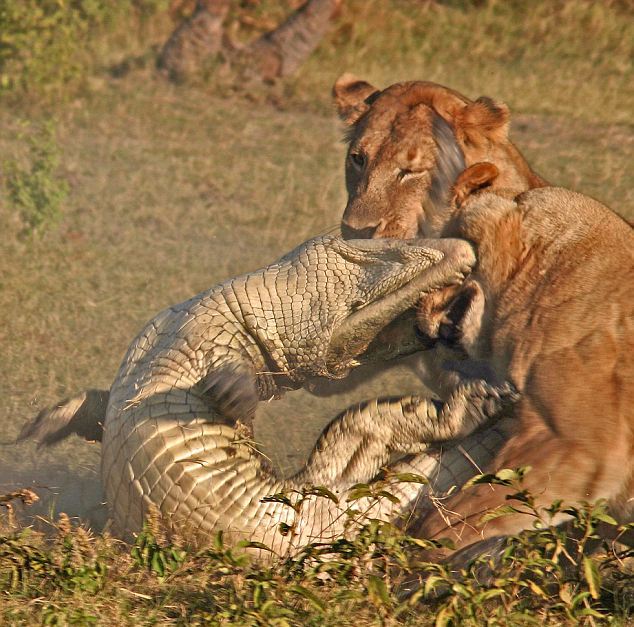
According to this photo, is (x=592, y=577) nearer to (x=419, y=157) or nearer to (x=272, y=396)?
(x=272, y=396)

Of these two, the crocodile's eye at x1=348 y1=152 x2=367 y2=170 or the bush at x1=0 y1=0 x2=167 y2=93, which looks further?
the bush at x1=0 y1=0 x2=167 y2=93

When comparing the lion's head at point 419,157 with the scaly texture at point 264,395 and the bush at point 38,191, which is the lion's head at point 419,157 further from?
the bush at point 38,191

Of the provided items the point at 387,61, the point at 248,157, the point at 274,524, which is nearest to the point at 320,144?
the point at 248,157

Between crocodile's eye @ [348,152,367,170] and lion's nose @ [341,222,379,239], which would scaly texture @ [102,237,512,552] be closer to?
lion's nose @ [341,222,379,239]

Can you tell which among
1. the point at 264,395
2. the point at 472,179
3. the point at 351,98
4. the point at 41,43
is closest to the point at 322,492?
the point at 264,395

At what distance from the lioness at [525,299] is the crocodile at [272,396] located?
114 millimetres

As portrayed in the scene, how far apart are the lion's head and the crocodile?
0.44m

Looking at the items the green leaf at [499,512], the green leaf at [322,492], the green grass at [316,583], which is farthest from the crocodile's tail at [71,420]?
the green leaf at [499,512]

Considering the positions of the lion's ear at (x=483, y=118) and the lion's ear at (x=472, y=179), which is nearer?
the lion's ear at (x=472, y=179)

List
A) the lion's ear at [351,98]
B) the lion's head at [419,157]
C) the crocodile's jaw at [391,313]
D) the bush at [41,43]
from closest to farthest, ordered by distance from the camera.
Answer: the crocodile's jaw at [391,313] → the lion's head at [419,157] → the lion's ear at [351,98] → the bush at [41,43]

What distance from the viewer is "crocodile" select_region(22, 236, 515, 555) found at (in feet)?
12.5

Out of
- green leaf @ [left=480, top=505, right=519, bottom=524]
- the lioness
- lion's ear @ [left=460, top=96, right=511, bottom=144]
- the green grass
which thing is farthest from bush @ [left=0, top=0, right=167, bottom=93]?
green leaf @ [left=480, top=505, right=519, bottom=524]

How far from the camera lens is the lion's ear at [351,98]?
5.18 metres

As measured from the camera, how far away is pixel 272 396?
4234 millimetres
